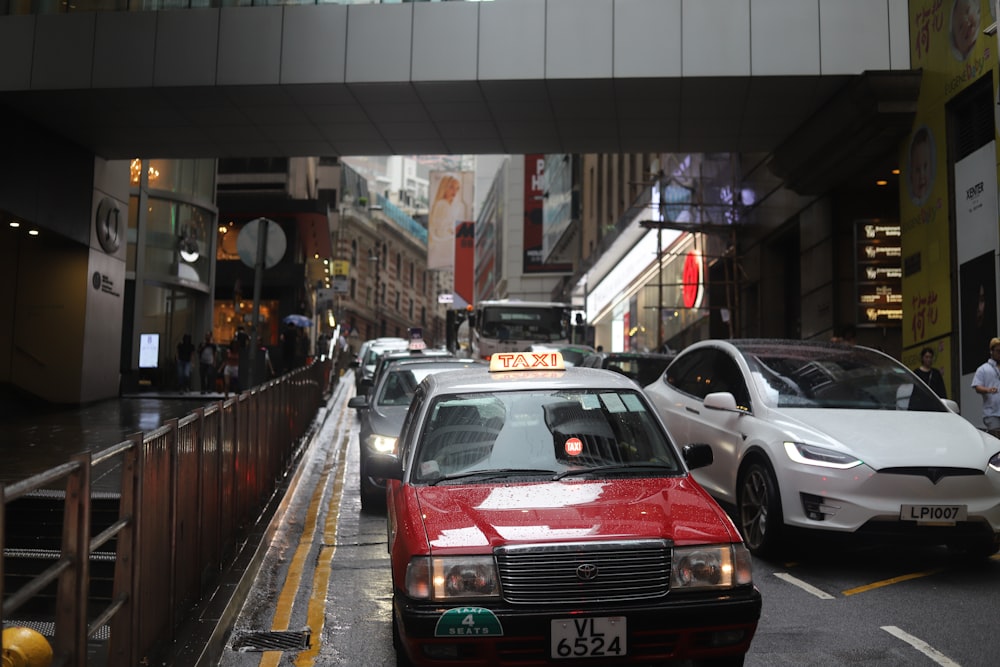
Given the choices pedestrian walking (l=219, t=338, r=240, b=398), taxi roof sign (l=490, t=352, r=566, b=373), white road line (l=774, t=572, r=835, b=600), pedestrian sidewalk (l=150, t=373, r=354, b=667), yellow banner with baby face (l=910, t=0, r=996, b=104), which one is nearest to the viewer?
pedestrian sidewalk (l=150, t=373, r=354, b=667)

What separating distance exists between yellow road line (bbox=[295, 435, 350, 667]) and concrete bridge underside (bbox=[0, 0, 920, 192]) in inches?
316

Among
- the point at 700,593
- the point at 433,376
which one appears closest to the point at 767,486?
the point at 433,376

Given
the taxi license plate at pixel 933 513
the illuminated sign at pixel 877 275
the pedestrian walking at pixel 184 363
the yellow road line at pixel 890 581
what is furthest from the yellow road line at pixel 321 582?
the pedestrian walking at pixel 184 363

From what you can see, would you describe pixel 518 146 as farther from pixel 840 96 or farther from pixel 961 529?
pixel 961 529

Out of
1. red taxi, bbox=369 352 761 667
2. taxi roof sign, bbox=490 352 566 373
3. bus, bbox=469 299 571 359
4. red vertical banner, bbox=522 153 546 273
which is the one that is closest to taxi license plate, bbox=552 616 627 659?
red taxi, bbox=369 352 761 667

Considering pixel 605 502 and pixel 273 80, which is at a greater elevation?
pixel 273 80

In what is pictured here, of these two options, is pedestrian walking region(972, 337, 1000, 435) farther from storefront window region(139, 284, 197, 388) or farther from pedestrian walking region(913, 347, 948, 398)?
storefront window region(139, 284, 197, 388)

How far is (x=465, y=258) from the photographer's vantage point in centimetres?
12962

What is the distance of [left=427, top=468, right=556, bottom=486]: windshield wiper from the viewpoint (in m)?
5.09

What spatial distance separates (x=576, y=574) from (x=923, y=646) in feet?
7.89

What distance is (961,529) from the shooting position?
21.8ft

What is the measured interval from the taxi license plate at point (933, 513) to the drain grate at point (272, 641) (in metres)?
4.02

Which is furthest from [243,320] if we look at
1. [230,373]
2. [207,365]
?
[230,373]

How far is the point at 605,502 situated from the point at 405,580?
3.43ft
